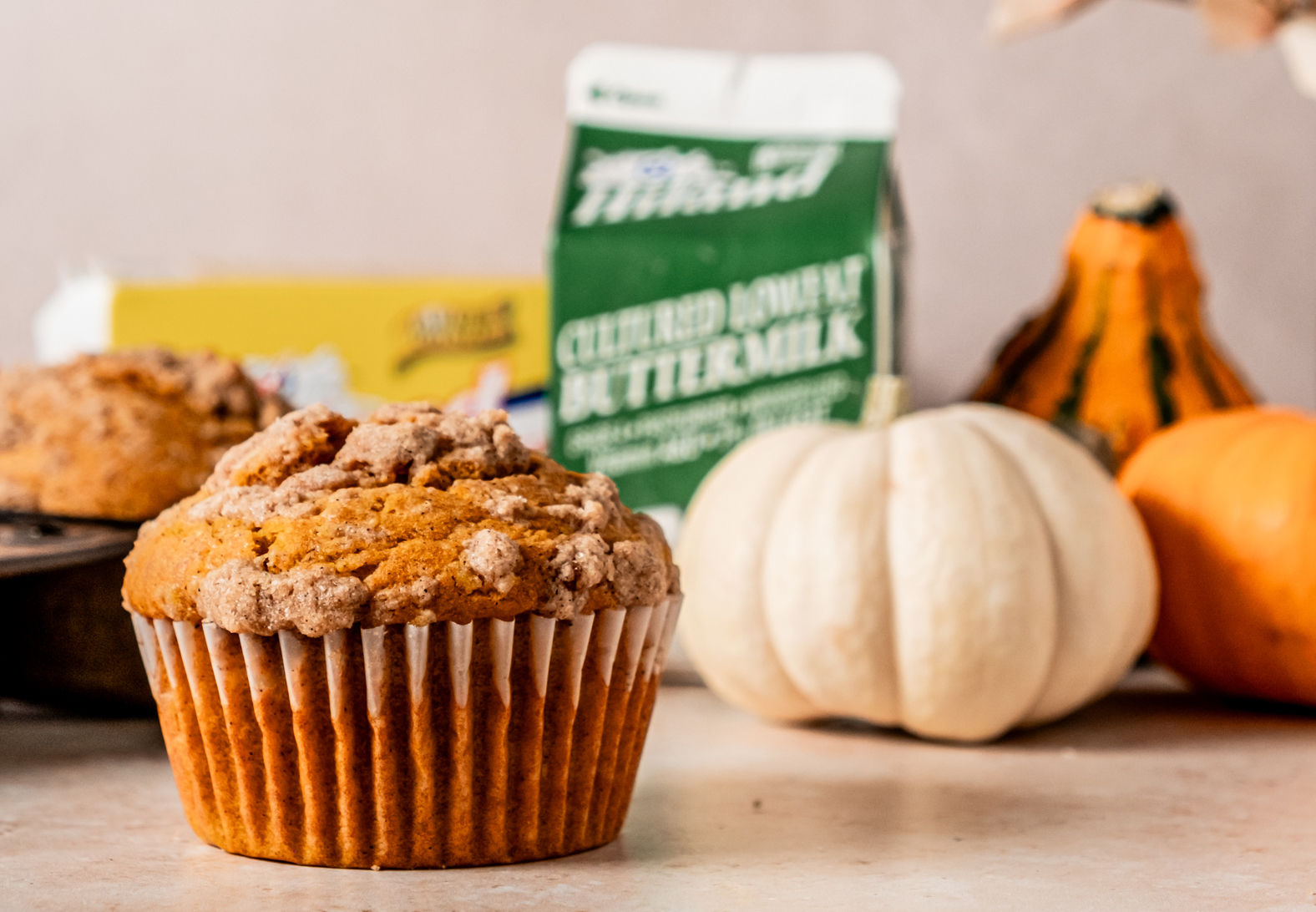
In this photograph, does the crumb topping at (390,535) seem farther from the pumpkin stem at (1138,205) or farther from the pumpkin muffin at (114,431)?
the pumpkin stem at (1138,205)

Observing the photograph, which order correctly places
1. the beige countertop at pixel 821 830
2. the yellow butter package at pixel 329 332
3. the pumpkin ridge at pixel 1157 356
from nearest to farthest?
the beige countertop at pixel 821 830, the pumpkin ridge at pixel 1157 356, the yellow butter package at pixel 329 332

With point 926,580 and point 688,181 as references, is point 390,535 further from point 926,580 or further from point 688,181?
point 688,181

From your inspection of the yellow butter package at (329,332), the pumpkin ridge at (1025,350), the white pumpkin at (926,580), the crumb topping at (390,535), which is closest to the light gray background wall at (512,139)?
the yellow butter package at (329,332)

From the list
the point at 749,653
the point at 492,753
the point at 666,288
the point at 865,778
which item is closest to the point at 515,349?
the point at 666,288

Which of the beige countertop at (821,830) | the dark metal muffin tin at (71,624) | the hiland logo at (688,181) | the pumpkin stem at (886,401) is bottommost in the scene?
the beige countertop at (821,830)

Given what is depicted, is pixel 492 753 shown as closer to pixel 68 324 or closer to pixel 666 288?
pixel 666 288

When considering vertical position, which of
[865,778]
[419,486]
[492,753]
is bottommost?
[865,778]

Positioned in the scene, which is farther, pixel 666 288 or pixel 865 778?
pixel 666 288
